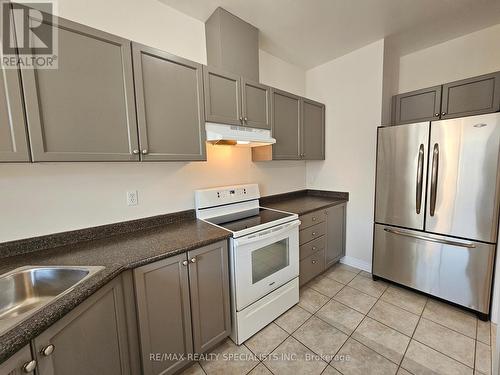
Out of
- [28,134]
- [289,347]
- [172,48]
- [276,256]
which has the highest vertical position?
[172,48]

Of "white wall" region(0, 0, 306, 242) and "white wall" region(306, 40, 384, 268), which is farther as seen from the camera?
"white wall" region(306, 40, 384, 268)

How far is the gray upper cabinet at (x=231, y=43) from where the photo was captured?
1.86 meters

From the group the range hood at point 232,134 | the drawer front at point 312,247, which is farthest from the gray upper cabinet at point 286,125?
the drawer front at point 312,247

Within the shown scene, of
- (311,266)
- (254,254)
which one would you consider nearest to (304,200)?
(311,266)

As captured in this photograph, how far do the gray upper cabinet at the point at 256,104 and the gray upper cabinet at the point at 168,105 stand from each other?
17.9 inches

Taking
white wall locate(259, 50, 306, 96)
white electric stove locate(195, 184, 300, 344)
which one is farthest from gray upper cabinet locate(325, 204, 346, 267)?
white wall locate(259, 50, 306, 96)

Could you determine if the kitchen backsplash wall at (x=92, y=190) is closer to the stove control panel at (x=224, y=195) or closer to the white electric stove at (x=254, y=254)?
the stove control panel at (x=224, y=195)

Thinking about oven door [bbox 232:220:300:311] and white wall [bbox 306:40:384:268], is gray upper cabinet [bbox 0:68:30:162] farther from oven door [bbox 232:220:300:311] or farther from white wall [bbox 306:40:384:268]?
white wall [bbox 306:40:384:268]

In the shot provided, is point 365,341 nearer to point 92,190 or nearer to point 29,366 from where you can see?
point 29,366

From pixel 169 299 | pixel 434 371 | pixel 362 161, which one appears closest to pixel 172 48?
pixel 169 299

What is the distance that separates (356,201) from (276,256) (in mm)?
1446

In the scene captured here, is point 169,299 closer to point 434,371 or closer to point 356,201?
point 434,371

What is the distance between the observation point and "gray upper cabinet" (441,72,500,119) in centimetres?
199

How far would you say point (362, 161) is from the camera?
8.55ft
